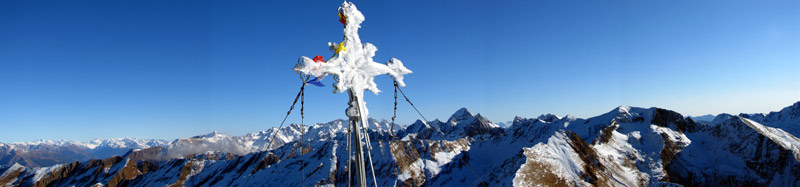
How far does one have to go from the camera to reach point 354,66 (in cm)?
1095

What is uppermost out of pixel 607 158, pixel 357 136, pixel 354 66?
pixel 354 66

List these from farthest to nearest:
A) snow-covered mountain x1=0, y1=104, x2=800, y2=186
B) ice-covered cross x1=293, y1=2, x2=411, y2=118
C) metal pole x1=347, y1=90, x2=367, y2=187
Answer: snow-covered mountain x1=0, y1=104, x2=800, y2=186 < metal pole x1=347, y1=90, x2=367, y2=187 < ice-covered cross x1=293, y1=2, x2=411, y2=118

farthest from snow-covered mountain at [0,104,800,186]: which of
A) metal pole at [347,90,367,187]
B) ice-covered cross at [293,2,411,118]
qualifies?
ice-covered cross at [293,2,411,118]

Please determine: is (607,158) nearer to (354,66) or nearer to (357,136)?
(357,136)

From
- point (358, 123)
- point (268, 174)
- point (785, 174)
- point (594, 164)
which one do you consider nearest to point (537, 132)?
point (594, 164)

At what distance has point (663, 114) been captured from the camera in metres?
134

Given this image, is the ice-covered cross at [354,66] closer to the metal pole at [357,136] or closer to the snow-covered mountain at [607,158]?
the metal pole at [357,136]

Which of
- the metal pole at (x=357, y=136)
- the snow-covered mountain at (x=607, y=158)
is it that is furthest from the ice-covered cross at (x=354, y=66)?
the snow-covered mountain at (x=607, y=158)

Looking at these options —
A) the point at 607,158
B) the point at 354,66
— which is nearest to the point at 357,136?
the point at 354,66

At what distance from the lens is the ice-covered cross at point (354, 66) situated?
10312 millimetres

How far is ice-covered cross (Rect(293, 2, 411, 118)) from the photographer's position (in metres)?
10.3

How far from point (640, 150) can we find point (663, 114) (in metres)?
32.5

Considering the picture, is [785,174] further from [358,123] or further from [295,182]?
[295,182]

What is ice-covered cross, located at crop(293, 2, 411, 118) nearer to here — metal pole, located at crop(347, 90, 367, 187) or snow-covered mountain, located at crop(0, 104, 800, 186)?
metal pole, located at crop(347, 90, 367, 187)
